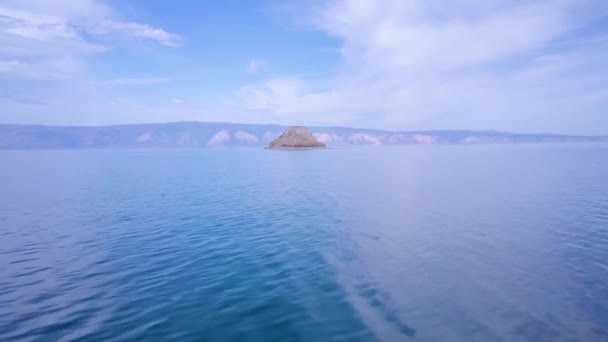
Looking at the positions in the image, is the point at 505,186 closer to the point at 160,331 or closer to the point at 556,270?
the point at 556,270

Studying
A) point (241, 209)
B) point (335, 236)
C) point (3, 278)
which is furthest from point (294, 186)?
point (3, 278)

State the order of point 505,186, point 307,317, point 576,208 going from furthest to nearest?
point 505,186 → point 576,208 → point 307,317

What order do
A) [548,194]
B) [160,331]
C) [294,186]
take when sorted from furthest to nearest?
[294,186] → [548,194] → [160,331]

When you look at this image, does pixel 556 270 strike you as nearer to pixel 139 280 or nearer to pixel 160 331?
pixel 160 331

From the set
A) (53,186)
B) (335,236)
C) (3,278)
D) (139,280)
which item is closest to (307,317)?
(139,280)

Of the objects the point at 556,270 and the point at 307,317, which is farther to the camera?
the point at 556,270

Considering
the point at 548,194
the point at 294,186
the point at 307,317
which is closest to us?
the point at 307,317
